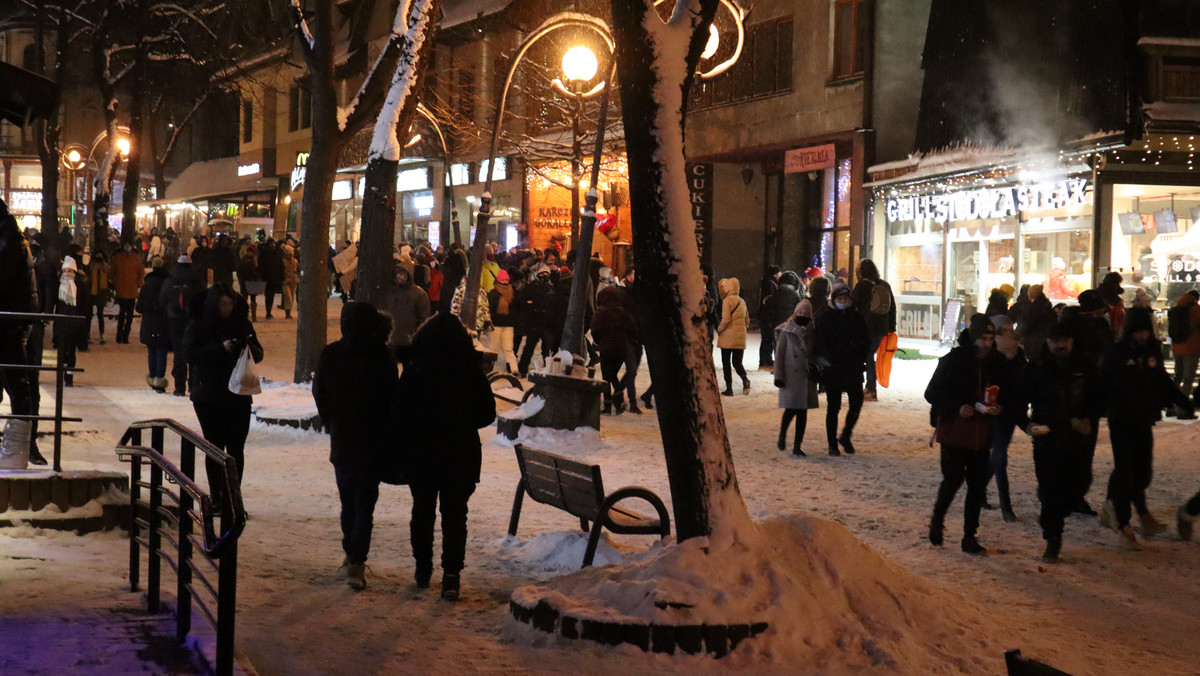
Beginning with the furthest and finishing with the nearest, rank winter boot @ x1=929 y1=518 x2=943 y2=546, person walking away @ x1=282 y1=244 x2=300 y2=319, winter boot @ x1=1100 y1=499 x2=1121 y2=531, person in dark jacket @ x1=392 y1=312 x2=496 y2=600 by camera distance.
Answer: person walking away @ x1=282 y1=244 x2=300 y2=319 < winter boot @ x1=1100 y1=499 x2=1121 y2=531 < winter boot @ x1=929 y1=518 x2=943 y2=546 < person in dark jacket @ x1=392 y1=312 x2=496 y2=600

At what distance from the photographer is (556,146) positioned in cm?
3381

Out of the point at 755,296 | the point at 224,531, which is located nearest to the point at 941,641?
the point at 224,531

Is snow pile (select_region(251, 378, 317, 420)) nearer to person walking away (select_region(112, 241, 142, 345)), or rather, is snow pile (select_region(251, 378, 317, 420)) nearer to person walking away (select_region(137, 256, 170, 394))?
person walking away (select_region(137, 256, 170, 394))

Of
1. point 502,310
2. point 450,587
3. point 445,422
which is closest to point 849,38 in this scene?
point 502,310

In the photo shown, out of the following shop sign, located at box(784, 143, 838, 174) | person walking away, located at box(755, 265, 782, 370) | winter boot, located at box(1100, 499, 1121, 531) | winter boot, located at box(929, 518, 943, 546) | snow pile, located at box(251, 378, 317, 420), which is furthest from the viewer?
shop sign, located at box(784, 143, 838, 174)

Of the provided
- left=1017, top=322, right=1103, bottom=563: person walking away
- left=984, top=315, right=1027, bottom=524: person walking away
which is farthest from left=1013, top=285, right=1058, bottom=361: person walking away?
left=1017, top=322, right=1103, bottom=563: person walking away

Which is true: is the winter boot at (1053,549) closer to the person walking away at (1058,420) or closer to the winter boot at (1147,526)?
the person walking away at (1058,420)

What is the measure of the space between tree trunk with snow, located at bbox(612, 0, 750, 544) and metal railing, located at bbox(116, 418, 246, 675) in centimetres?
233

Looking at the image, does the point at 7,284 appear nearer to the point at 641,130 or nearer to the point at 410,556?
the point at 410,556

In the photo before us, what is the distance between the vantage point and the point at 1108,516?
31.1 feet

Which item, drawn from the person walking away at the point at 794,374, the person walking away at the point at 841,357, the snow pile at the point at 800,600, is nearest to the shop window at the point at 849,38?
the person walking away at the point at 841,357

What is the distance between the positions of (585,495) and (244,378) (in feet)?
8.42

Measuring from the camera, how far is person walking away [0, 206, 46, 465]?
8.62 meters

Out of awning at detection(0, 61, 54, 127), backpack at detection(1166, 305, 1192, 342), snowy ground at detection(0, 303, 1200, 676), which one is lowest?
snowy ground at detection(0, 303, 1200, 676)
